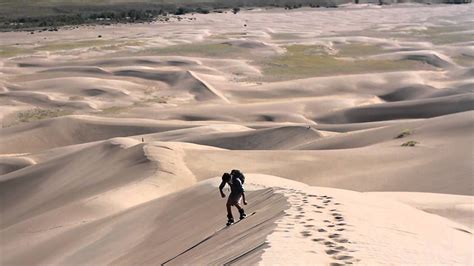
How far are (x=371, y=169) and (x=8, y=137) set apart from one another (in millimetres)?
18020

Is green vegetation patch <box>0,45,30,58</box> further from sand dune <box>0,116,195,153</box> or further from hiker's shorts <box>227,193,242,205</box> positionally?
hiker's shorts <box>227,193,242,205</box>

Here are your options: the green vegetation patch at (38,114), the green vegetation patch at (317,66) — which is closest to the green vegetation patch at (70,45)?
the green vegetation patch at (317,66)

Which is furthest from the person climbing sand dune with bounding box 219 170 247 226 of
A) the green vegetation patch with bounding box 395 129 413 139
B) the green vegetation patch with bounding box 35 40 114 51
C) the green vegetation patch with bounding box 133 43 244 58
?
the green vegetation patch with bounding box 35 40 114 51

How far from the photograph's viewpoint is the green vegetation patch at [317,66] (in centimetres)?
4581

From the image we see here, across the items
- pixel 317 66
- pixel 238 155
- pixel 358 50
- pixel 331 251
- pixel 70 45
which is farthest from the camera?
pixel 70 45

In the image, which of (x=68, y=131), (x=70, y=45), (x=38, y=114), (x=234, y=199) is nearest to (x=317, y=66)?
(x=38, y=114)

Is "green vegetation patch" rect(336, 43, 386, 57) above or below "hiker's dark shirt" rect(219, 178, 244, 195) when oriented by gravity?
below

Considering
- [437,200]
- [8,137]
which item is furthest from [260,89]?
[437,200]

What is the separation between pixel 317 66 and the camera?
49094mm

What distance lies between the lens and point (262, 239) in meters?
7.05

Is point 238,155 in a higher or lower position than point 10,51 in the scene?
higher

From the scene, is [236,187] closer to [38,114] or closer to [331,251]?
[331,251]

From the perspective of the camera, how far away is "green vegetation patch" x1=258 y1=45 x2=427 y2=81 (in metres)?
45.8

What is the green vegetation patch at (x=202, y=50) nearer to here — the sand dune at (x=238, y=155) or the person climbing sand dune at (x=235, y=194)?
the sand dune at (x=238, y=155)
